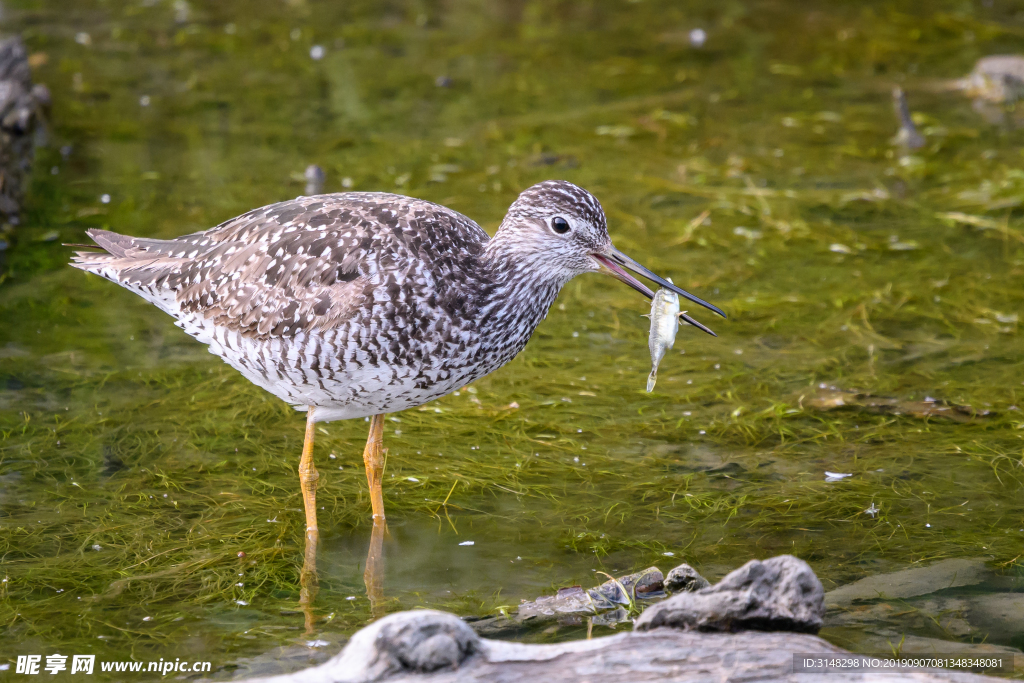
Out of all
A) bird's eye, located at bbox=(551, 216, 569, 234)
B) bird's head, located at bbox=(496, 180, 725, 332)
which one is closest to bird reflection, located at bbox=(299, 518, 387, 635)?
bird's head, located at bbox=(496, 180, 725, 332)

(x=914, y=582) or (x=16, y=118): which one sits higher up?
(x=16, y=118)

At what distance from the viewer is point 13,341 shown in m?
6.93

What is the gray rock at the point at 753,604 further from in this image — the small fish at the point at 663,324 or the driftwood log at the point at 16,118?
the driftwood log at the point at 16,118

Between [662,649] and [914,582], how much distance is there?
5.90 ft

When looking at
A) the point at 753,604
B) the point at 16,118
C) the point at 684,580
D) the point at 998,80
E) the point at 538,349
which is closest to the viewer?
the point at 753,604

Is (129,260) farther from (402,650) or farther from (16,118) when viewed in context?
(16,118)

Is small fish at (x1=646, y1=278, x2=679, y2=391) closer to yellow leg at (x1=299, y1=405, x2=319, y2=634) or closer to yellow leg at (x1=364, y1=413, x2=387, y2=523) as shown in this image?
yellow leg at (x1=364, y1=413, x2=387, y2=523)

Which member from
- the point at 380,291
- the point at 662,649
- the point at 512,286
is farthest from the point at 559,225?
the point at 662,649

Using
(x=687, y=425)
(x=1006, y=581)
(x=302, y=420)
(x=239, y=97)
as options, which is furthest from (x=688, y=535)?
(x=239, y=97)

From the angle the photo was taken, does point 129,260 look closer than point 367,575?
No

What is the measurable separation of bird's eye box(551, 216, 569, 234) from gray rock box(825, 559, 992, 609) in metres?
2.14

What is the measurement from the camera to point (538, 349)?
723 centimetres

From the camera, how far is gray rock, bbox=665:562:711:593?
460 centimetres

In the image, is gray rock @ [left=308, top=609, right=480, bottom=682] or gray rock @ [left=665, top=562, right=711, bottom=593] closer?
gray rock @ [left=308, top=609, right=480, bottom=682]
